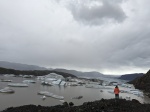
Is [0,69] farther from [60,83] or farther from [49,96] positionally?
[49,96]

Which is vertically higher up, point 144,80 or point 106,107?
point 144,80

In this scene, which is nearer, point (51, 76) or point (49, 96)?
point (49, 96)

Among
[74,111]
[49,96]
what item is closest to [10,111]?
[74,111]

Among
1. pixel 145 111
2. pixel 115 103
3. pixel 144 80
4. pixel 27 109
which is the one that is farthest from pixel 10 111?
pixel 144 80

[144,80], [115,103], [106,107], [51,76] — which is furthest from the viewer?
[51,76]

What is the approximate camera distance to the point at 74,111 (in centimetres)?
1384

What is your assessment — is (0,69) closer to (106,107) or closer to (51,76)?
(51,76)

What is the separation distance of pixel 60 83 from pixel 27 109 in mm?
32861

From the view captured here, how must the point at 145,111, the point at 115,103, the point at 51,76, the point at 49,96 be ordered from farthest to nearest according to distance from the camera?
1. the point at 51,76
2. the point at 49,96
3. the point at 115,103
4. the point at 145,111

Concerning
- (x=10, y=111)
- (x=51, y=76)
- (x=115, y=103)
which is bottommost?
(x=10, y=111)

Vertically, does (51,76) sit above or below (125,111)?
above

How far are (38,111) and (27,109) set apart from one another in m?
1.18

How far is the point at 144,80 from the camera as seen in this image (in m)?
57.8

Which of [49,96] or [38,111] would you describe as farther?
[49,96]
